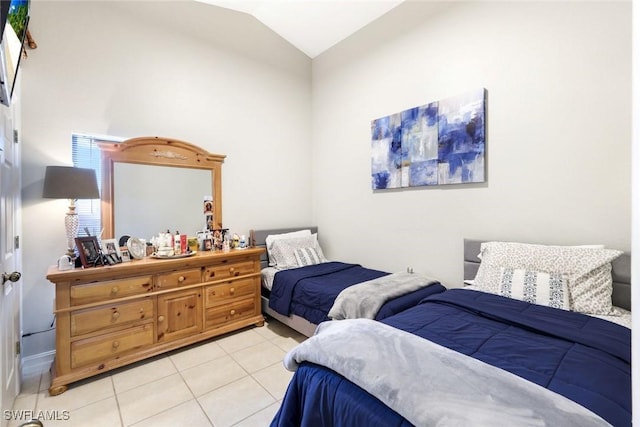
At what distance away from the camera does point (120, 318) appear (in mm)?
2135

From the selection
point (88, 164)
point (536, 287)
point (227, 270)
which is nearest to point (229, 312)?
point (227, 270)

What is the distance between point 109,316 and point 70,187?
3.27 ft

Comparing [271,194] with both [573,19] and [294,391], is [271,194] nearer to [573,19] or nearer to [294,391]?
[294,391]

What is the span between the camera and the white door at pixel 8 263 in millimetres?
1424

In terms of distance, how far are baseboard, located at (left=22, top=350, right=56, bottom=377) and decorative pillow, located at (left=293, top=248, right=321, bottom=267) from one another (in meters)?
2.27

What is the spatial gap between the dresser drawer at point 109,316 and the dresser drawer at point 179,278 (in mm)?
161

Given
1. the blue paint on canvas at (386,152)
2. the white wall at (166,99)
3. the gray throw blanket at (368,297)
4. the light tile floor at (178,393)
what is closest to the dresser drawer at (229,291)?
the light tile floor at (178,393)

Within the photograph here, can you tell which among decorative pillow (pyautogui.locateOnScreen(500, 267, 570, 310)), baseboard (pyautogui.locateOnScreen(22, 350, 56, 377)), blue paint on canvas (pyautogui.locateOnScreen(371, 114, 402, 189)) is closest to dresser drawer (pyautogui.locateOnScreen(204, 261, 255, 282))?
baseboard (pyautogui.locateOnScreen(22, 350, 56, 377))

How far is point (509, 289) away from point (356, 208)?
1916 millimetres

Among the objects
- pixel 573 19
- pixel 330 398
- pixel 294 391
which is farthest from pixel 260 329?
pixel 573 19

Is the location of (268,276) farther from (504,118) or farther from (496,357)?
(504,118)

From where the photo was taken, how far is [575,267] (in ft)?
5.88

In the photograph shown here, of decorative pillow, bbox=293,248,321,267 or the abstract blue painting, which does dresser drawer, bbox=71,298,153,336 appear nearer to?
decorative pillow, bbox=293,248,321,267

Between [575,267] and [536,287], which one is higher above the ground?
[575,267]
